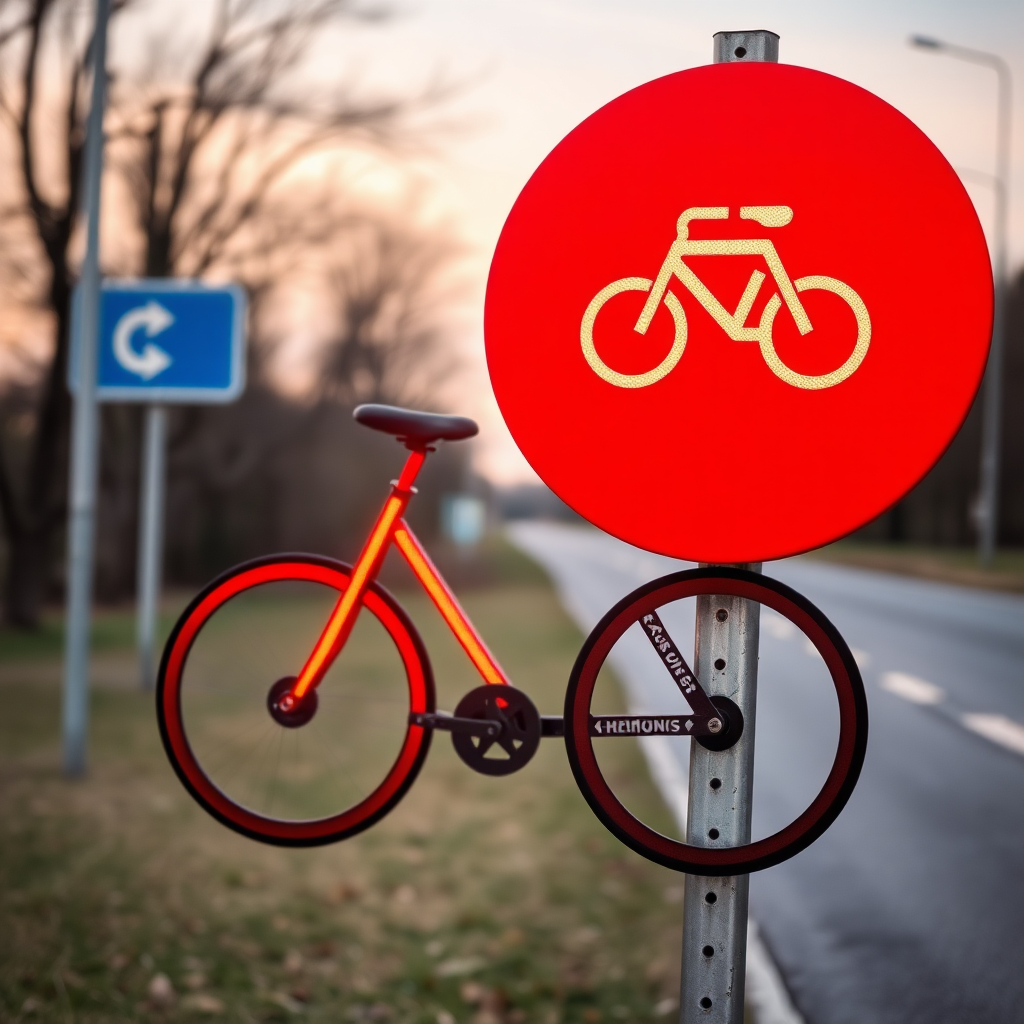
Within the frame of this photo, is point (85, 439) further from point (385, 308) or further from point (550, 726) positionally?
point (385, 308)

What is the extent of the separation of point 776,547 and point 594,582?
23570 mm

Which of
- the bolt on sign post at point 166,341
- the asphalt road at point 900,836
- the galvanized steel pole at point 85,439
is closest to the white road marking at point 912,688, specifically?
the asphalt road at point 900,836

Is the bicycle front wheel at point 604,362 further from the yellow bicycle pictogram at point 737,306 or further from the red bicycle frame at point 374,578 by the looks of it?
the red bicycle frame at point 374,578

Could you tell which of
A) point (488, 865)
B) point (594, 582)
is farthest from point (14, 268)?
point (594, 582)

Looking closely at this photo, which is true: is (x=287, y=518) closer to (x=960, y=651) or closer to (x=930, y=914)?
(x=960, y=651)

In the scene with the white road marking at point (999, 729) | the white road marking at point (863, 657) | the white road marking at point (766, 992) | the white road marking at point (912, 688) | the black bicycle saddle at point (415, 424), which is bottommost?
the white road marking at point (863, 657)

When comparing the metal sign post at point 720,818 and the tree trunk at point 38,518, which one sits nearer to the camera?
the metal sign post at point 720,818

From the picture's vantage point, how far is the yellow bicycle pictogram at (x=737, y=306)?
126 cm

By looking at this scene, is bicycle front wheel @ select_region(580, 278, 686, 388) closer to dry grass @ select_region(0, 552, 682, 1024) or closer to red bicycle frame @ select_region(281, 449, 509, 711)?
red bicycle frame @ select_region(281, 449, 509, 711)

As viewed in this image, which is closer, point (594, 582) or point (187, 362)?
point (187, 362)

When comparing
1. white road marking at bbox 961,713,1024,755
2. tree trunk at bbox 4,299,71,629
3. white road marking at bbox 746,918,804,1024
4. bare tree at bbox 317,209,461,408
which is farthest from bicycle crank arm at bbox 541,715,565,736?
bare tree at bbox 317,209,461,408

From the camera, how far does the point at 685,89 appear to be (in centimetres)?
133

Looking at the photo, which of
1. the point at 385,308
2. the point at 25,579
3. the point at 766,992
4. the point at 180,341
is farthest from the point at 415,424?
the point at 385,308

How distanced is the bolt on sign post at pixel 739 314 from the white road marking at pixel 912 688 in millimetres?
8121
